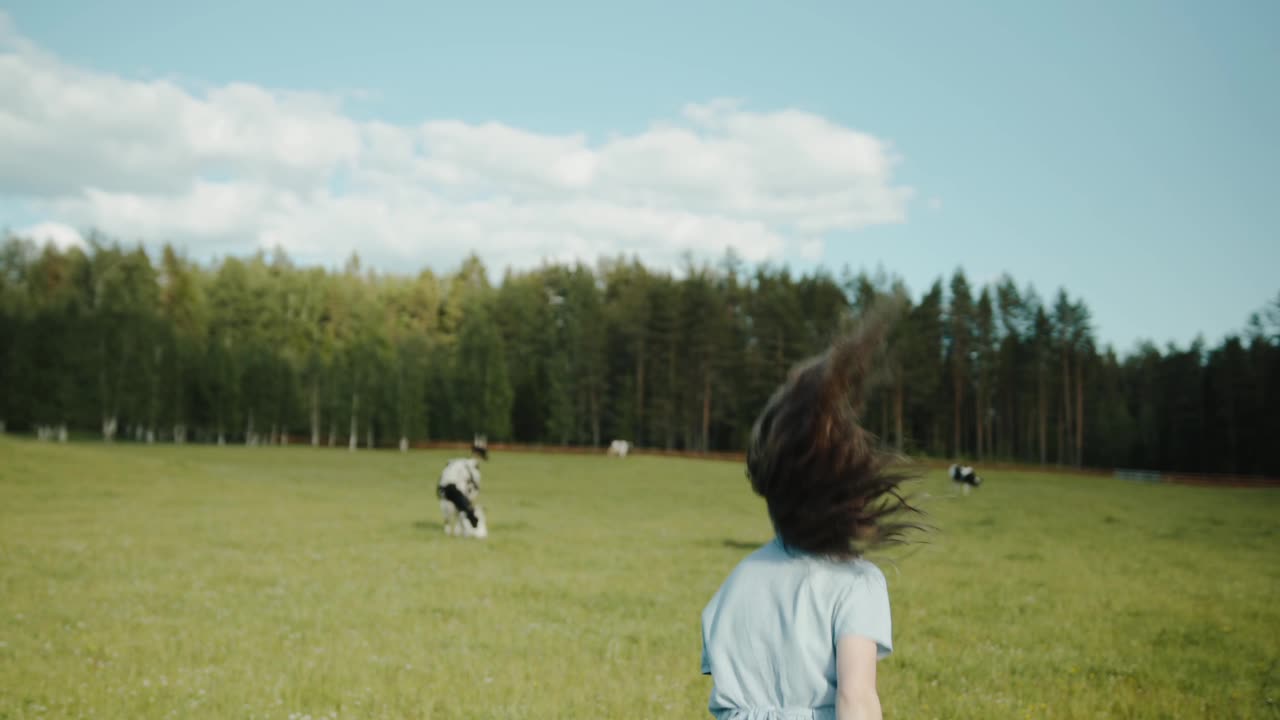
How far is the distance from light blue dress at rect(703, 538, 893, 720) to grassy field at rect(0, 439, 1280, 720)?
1.88 ft

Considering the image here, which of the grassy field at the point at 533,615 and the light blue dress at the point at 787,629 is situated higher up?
Answer: the light blue dress at the point at 787,629

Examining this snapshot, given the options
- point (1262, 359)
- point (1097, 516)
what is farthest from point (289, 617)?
point (1262, 359)

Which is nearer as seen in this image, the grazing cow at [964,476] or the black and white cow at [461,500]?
the black and white cow at [461,500]

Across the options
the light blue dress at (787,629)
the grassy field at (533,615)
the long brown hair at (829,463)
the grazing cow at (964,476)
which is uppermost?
the long brown hair at (829,463)

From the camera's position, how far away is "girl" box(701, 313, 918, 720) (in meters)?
3.16

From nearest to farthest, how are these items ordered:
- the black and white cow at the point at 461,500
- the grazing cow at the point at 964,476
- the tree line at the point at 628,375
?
the black and white cow at the point at 461,500
the grazing cow at the point at 964,476
the tree line at the point at 628,375

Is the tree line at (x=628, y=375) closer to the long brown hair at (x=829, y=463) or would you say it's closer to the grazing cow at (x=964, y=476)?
the grazing cow at (x=964, y=476)

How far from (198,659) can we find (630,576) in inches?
324

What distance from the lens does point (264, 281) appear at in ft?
380

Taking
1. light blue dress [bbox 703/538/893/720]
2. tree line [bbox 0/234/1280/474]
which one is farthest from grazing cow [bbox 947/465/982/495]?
light blue dress [bbox 703/538/893/720]

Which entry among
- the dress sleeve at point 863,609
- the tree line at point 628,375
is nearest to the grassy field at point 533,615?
the dress sleeve at point 863,609

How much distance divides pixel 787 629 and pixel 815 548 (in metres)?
0.32

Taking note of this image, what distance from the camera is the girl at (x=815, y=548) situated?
3164 millimetres

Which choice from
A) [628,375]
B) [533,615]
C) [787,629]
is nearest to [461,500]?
[533,615]
